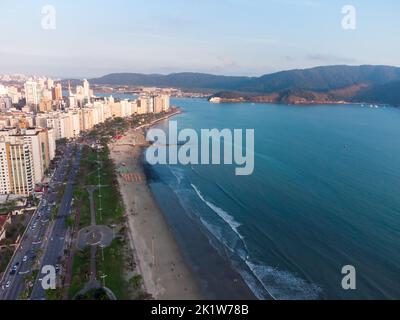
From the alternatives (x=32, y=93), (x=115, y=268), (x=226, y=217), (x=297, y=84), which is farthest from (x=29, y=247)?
(x=297, y=84)

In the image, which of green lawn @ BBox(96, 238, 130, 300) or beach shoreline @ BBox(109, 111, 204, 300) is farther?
beach shoreline @ BBox(109, 111, 204, 300)

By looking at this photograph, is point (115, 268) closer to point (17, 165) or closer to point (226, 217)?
point (226, 217)

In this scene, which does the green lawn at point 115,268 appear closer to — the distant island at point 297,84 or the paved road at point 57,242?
the paved road at point 57,242

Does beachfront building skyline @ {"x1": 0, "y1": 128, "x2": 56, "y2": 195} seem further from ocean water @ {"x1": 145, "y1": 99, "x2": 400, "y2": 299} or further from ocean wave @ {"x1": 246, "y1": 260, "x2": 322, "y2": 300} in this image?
ocean wave @ {"x1": 246, "y1": 260, "x2": 322, "y2": 300}

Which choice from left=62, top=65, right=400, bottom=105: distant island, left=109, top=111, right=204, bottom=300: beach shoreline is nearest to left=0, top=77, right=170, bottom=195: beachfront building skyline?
left=109, top=111, right=204, bottom=300: beach shoreline

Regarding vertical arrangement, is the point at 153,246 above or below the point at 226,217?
below
